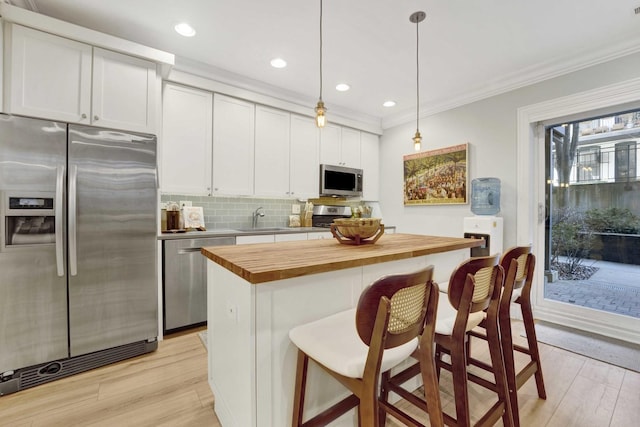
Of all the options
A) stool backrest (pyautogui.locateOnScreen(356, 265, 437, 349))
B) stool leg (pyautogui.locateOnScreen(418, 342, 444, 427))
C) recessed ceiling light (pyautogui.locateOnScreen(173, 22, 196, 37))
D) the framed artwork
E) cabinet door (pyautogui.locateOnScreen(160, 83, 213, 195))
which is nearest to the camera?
stool backrest (pyautogui.locateOnScreen(356, 265, 437, 349))

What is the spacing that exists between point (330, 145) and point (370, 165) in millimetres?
848

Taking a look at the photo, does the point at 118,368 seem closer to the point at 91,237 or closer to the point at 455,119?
the point at 91,237

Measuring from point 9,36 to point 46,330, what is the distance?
1.98 metres

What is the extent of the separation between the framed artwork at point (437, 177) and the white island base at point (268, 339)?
261 cm

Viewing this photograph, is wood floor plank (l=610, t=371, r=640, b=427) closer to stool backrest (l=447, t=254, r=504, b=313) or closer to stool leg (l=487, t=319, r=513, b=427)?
stool leg (l=487, t=319, r=513, b=427)

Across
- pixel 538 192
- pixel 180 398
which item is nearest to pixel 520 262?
pixel 538 192

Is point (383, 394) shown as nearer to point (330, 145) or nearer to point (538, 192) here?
point (538, 192)

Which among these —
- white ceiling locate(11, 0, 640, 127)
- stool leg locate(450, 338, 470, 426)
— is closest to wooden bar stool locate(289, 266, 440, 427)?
stool leg locate(450, 338, 470, 426)

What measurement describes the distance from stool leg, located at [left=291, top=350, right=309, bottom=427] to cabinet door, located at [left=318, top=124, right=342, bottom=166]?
315 centimetres

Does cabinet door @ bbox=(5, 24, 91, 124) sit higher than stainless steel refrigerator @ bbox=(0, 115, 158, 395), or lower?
higher

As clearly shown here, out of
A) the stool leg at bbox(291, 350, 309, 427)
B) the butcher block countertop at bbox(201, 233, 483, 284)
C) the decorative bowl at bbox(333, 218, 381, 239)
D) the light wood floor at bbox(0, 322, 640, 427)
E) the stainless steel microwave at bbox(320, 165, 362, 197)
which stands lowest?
the light wood floor at bbox(0, 322, 640, 427)

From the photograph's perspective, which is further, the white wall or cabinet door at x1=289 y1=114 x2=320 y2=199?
cabinet door at x1=289 y1=114 x2=320 y2=199

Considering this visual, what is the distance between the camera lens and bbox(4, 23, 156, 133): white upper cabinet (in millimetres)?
1896

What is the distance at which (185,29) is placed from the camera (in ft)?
7.82
